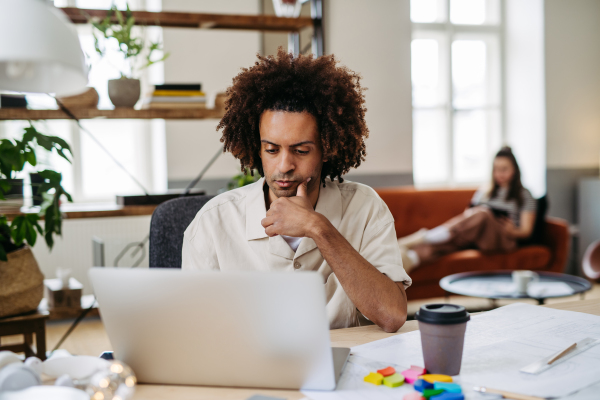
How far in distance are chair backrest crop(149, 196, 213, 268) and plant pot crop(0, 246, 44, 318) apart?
76 cm

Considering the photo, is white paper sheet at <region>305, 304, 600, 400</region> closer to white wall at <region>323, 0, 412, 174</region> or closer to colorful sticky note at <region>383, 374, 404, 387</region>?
colorful sticky note at <region>383, 374, 404, 387</region>

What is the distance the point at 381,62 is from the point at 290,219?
364cm

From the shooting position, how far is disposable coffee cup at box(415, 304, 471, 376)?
84 cm

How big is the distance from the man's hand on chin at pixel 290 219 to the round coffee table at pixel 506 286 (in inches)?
71.7

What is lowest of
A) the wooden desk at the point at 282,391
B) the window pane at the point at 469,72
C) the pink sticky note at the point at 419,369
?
the wooden desk at the point at 282,391

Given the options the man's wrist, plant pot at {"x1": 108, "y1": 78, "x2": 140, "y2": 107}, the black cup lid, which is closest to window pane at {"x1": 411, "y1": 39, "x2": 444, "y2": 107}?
plant pot at {"x1": 108, "y1": 78, "x2": 140, "y2": 107}

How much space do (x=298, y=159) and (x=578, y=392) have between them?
2.58 ft

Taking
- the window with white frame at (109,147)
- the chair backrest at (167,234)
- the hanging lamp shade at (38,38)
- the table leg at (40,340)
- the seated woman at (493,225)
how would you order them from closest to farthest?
the hanging lamp shade at (38,38) → the chair backrest at (167,234) → the table leg at (40,340) → the seated woman at (493,225) → the window with white frame at (109,147)

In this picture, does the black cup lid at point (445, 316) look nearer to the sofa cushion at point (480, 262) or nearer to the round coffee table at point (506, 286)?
the round coffee table at point (506, 286)

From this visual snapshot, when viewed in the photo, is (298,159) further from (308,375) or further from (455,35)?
(455,35)

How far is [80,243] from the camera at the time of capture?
3846mm

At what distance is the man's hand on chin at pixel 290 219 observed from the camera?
4.04 feet

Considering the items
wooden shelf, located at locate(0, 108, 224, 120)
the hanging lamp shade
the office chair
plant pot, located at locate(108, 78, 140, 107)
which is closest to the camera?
the hanging lamp shade

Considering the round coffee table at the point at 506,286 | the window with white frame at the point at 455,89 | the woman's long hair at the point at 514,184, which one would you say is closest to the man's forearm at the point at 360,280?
the round coffee table at the point at 506,286
